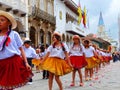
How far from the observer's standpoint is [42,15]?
39.5 metres

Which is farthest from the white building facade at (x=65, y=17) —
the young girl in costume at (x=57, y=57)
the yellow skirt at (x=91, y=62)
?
the young girl in costume at (x=57, y=57)

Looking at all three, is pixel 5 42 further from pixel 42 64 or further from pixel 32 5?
pixel 32 5

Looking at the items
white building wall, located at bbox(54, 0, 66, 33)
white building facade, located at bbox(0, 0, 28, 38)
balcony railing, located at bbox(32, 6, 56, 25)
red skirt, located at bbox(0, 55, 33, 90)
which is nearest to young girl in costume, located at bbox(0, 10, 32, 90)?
red skirt, located at bbox(0, 55, 33, 90)

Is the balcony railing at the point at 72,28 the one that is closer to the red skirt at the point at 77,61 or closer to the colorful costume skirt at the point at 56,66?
the red skirt at the point at 77,61

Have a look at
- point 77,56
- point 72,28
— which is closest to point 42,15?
point 72,28

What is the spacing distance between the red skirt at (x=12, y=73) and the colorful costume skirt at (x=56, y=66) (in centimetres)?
352

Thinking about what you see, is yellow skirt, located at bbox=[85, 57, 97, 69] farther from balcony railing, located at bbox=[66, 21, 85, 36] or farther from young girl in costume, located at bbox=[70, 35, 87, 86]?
balcony railing, located at bbox=[66, 21, 85, 36]

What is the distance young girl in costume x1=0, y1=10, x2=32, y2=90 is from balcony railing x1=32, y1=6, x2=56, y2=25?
30.3m

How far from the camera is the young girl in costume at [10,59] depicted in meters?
6.20

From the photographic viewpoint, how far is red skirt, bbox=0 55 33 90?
616 cm

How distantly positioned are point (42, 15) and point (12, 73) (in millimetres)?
33502

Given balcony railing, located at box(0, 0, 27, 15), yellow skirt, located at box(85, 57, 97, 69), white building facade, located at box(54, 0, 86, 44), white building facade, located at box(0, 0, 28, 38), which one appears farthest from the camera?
white building facade, located at box(54, 0, 86, 44)

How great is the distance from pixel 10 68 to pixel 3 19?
0.81 m

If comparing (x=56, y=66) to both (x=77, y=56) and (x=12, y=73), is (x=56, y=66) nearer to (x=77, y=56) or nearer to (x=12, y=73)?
(x=77, y=56)
